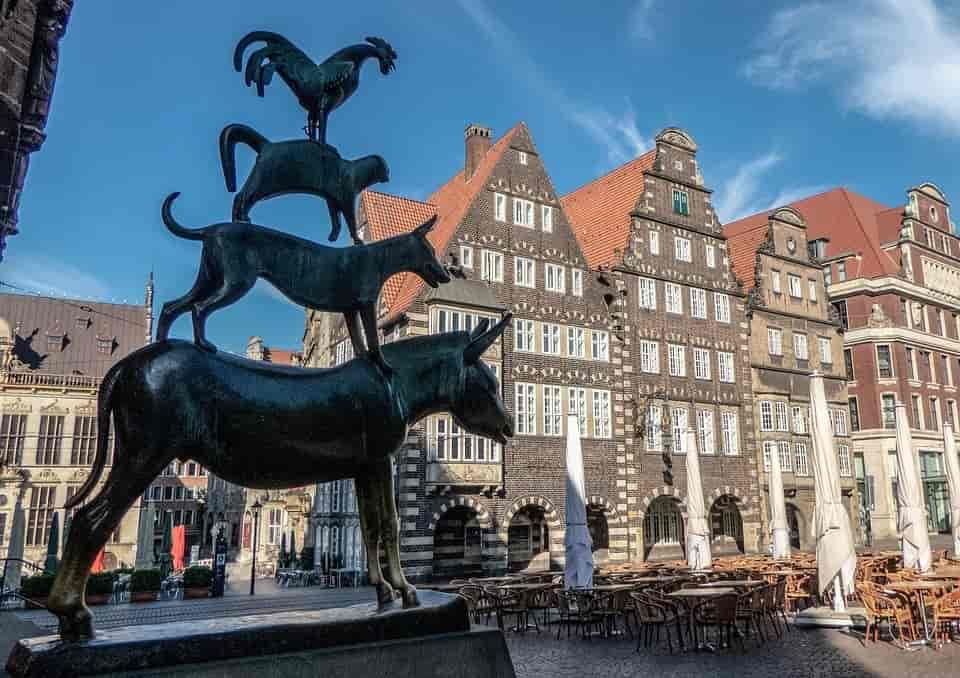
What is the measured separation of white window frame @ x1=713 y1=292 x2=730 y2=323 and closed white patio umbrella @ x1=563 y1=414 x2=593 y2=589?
1688 cm

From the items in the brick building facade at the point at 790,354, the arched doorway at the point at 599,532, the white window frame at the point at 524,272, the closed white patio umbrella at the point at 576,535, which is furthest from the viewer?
the brick building facade at the point at 790,354

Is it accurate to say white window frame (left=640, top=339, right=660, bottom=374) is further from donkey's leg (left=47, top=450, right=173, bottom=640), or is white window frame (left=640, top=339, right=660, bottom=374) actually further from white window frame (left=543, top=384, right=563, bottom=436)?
donkey's leg (left=47, top=450, right=173, bottom=640)

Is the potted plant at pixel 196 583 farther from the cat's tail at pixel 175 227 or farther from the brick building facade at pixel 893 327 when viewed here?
the brick building facade at pixel 893 327

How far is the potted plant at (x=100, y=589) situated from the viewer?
65.3 feet

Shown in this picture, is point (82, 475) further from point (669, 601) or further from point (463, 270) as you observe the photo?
point (669, 601)

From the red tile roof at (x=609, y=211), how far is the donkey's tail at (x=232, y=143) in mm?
24442

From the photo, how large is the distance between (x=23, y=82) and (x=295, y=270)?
42.6ft

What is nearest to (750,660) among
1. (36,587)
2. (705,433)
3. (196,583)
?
(196,583)

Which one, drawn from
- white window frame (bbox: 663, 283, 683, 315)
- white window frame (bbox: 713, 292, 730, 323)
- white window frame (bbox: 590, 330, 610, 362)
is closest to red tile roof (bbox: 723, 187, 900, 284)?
white window frame (bbox: 713, 292, 730, 323)

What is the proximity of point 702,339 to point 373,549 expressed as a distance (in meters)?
27.7

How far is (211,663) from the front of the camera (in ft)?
13.2

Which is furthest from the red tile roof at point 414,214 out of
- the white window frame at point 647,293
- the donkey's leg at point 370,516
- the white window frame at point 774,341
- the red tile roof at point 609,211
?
the donkey's leg at point 370,516

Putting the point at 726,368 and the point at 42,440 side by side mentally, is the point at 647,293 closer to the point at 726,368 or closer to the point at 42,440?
the point at 726,368

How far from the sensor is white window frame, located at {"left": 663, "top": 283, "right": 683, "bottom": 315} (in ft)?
99.0
